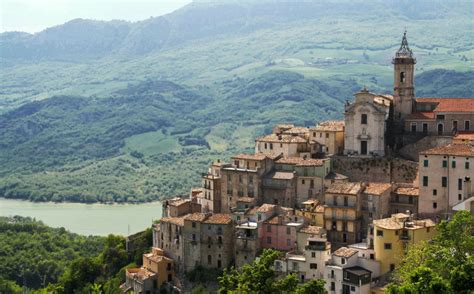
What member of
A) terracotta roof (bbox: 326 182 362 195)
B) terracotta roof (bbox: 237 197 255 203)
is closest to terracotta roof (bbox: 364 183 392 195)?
terracotta roof (bbox: 326 182 362 195)

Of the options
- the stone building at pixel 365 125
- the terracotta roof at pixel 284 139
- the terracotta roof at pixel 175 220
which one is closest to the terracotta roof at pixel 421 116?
the stone building at pixel 365 125

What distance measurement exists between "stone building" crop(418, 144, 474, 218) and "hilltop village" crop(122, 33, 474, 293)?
5cm

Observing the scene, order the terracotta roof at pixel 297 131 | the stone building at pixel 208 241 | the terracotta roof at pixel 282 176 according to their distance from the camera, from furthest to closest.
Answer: the terracotta roof at pixel 297 131 → the terracotta roof at pixel 282 176 → the stone building at pixel 208 241

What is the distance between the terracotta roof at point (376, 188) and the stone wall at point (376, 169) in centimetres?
287

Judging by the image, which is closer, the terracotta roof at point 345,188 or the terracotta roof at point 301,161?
the terracotta roof at point 345,188

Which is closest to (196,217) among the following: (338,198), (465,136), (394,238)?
(338,198)

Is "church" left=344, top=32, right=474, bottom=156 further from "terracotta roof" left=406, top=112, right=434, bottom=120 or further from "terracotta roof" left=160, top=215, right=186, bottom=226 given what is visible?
"terracotta roof" left=160, top=215, right=186, bottom=226

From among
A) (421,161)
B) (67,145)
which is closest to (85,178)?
(67,145)

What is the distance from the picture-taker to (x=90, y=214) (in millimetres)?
107125

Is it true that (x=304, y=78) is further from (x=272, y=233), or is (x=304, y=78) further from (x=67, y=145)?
(x=272, y=233)

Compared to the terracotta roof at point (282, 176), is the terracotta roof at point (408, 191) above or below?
below

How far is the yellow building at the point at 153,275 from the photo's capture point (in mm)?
45812

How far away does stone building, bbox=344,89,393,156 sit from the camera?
1924 inches

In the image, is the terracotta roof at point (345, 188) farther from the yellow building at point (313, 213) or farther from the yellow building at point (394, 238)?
the yellow building at point (394, 238)
